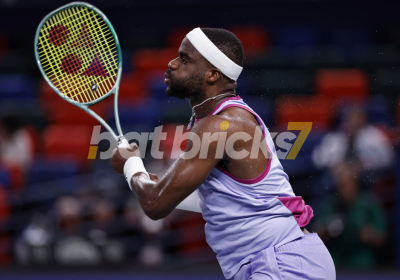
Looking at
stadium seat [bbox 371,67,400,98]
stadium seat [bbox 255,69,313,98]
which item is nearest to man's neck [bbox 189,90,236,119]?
stadium seat [bbox 255,69,313,98]

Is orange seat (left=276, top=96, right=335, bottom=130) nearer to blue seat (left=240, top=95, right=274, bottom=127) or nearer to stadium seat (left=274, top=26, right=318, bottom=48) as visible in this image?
blue seat (left=240, top=95, right=274, bottom=127)

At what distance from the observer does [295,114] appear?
6.99 meters

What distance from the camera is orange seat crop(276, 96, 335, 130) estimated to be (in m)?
6.76

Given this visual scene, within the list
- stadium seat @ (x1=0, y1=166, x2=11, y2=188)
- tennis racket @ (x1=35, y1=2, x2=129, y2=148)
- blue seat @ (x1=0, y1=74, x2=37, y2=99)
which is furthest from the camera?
blue seat @ (x1=0, y1=74, x2=37, y2=99)

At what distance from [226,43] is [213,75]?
184 millimetres

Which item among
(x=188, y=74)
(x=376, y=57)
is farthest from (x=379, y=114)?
(x=188, y=74)

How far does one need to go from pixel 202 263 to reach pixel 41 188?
2094 millimetres

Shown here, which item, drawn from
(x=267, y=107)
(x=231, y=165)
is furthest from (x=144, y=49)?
(x=231, y=165)

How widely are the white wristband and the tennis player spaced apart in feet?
0.08

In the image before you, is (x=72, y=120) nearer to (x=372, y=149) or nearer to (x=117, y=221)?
(x=117, y=221)

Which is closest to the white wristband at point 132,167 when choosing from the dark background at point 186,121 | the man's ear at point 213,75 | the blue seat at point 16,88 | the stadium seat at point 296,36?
the man's ear at point 213,75

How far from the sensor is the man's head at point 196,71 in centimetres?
300

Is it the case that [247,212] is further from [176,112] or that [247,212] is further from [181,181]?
[176,112]

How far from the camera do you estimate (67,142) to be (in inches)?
288
